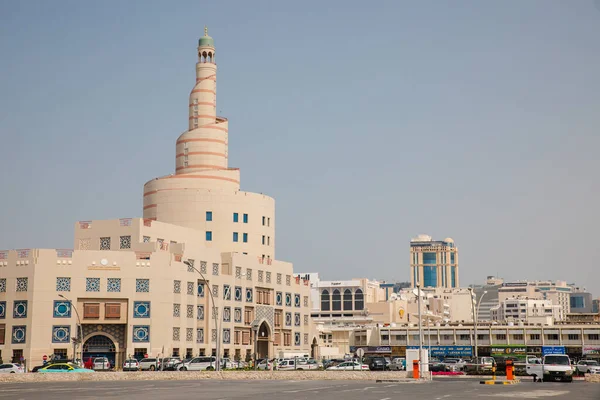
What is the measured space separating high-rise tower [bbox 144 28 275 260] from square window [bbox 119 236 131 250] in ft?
37.2

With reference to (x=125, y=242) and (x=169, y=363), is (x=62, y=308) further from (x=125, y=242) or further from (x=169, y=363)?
(x=169, y=363)

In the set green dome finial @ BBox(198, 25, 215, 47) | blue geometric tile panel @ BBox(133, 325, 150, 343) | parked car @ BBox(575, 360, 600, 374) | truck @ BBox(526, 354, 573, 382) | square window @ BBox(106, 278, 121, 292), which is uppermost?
green dome finial @ BBox(198, 25, 215, 47)

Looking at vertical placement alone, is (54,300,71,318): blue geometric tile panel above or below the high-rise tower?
below

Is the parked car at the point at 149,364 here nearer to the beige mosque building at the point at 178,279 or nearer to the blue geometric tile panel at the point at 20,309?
the beige mosque building at the point at 178,279

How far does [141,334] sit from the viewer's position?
8200cm

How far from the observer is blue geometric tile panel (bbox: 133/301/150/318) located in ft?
269

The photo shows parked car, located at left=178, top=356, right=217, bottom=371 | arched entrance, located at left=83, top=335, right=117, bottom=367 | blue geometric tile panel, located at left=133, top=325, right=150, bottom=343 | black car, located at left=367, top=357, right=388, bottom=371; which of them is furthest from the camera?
blue geometric tile panel, located at left=133, top=325, right=150, bottom=343

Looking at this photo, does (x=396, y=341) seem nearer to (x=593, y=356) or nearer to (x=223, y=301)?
(x=593, y=356)

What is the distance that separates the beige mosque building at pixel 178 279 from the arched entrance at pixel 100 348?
0.35 ft

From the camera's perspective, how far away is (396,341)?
5423 inches

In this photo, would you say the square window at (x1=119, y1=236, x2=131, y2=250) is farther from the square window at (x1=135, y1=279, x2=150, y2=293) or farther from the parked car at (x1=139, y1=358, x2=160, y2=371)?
the parked car at (x1=139, y1=358, x2=160, y2=371)

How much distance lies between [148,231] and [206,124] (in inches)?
805

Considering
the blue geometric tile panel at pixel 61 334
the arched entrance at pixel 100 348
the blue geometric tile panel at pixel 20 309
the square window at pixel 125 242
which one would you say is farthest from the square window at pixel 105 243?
the blue geometric tile panel at pixel 20 309

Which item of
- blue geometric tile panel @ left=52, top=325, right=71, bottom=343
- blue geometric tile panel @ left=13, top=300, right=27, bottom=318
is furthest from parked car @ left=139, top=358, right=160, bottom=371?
blue geometric tile panel @ left=13, top=300, right=27, bottom=318
